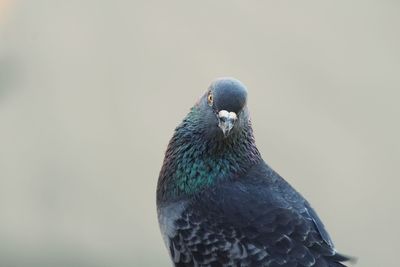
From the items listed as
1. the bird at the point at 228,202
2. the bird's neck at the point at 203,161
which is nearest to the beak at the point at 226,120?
the bird at the point at 228,202

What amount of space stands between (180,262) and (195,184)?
31 cm

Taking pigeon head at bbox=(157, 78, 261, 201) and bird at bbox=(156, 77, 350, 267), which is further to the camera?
pigeon head at bbox=(157, 78, 261, 201)

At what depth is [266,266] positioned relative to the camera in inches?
106

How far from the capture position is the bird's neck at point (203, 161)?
2.96 metres

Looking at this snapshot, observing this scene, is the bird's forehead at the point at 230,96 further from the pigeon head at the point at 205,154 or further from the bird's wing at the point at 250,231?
the bird's wing at the point at 250,231

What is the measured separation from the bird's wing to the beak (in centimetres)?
29

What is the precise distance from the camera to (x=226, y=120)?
2.72m

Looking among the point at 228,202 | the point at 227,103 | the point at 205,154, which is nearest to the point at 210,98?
the point at 227,103

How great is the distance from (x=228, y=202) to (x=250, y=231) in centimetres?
15

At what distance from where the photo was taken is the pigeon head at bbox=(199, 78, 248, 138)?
2729mm

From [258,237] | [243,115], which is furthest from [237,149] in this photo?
[258,237]

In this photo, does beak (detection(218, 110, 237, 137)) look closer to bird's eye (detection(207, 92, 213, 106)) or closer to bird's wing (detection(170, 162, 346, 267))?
bird's eye (detection(207, 92, 213, 106))

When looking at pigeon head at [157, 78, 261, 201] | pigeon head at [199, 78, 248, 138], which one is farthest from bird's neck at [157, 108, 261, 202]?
pigeon head at [199, 78, 248, 138]

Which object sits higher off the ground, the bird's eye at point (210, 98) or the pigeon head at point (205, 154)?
the bird's eye at point (210, 98)
